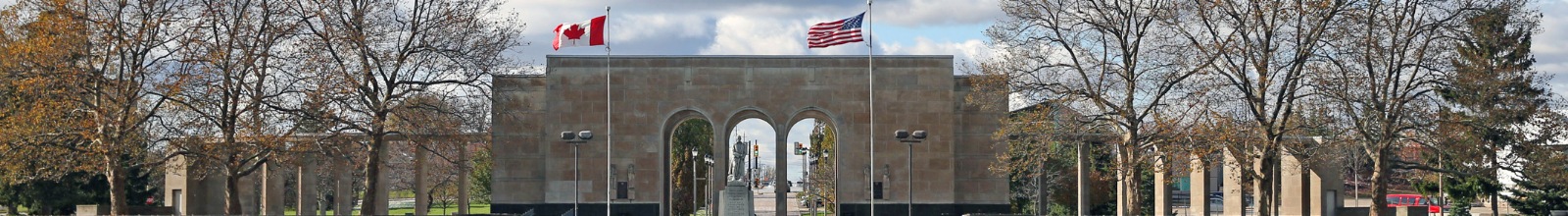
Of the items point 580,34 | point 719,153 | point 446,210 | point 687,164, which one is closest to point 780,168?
point 719,153

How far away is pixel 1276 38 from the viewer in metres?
38.9

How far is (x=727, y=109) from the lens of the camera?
157ft

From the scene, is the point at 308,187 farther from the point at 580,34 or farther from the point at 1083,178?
the point at 1083,178

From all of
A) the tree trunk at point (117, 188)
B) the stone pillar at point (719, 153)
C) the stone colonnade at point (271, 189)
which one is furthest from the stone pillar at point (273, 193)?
the stone pillar at point (719, 153)

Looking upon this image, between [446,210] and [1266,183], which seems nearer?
[1266,183]

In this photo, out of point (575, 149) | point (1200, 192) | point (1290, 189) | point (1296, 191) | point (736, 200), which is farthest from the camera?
point (736, 200)

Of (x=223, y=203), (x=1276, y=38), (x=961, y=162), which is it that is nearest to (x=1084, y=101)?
(x=1276, y=38)

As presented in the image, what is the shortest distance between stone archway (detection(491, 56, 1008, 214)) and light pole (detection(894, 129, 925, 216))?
0.48ft

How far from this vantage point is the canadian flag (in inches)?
1687

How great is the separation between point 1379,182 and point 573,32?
747 inches

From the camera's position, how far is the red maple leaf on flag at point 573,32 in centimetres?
4281

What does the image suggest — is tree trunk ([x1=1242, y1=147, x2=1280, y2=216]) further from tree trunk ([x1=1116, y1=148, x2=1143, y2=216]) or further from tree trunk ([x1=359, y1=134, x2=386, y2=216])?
tree trunk ([x1=359, y1=134, x2=386, y2=216])

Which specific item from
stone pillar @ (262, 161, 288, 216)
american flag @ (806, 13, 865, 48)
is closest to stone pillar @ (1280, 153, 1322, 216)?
american flag @ (806, 13, 865, 48)

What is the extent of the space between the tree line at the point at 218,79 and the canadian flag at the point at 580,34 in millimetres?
1196
